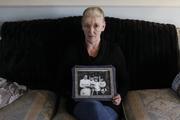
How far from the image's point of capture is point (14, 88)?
210 cm

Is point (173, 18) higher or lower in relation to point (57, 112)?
higher

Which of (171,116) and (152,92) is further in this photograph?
(152,92)

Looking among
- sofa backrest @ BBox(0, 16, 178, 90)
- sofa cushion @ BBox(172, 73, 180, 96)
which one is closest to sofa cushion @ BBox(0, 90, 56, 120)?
sofa backrest @ BBox(0, 16, 178, 90)

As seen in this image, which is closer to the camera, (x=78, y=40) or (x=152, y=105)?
(x=152, y=105)

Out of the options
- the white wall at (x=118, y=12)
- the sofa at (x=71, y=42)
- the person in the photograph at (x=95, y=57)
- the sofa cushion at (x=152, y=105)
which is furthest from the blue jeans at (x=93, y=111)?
the white wall at (x=118, y=12)

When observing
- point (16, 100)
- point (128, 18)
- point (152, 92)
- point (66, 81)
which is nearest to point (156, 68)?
point (152, 92)

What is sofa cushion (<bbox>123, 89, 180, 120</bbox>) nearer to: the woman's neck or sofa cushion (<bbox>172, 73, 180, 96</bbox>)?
sofa cushion (<bbox>172, 73, 180, 96</bbox>)

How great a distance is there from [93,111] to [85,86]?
18 cm

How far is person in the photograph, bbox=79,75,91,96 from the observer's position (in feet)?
6.35

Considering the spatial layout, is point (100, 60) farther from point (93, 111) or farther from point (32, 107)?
point (32, 107)

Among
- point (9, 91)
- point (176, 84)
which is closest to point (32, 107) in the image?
point (9, 91)

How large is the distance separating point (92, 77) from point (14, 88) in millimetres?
510

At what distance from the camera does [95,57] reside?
2.03m

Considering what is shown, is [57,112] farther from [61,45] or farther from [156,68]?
[156,68]
